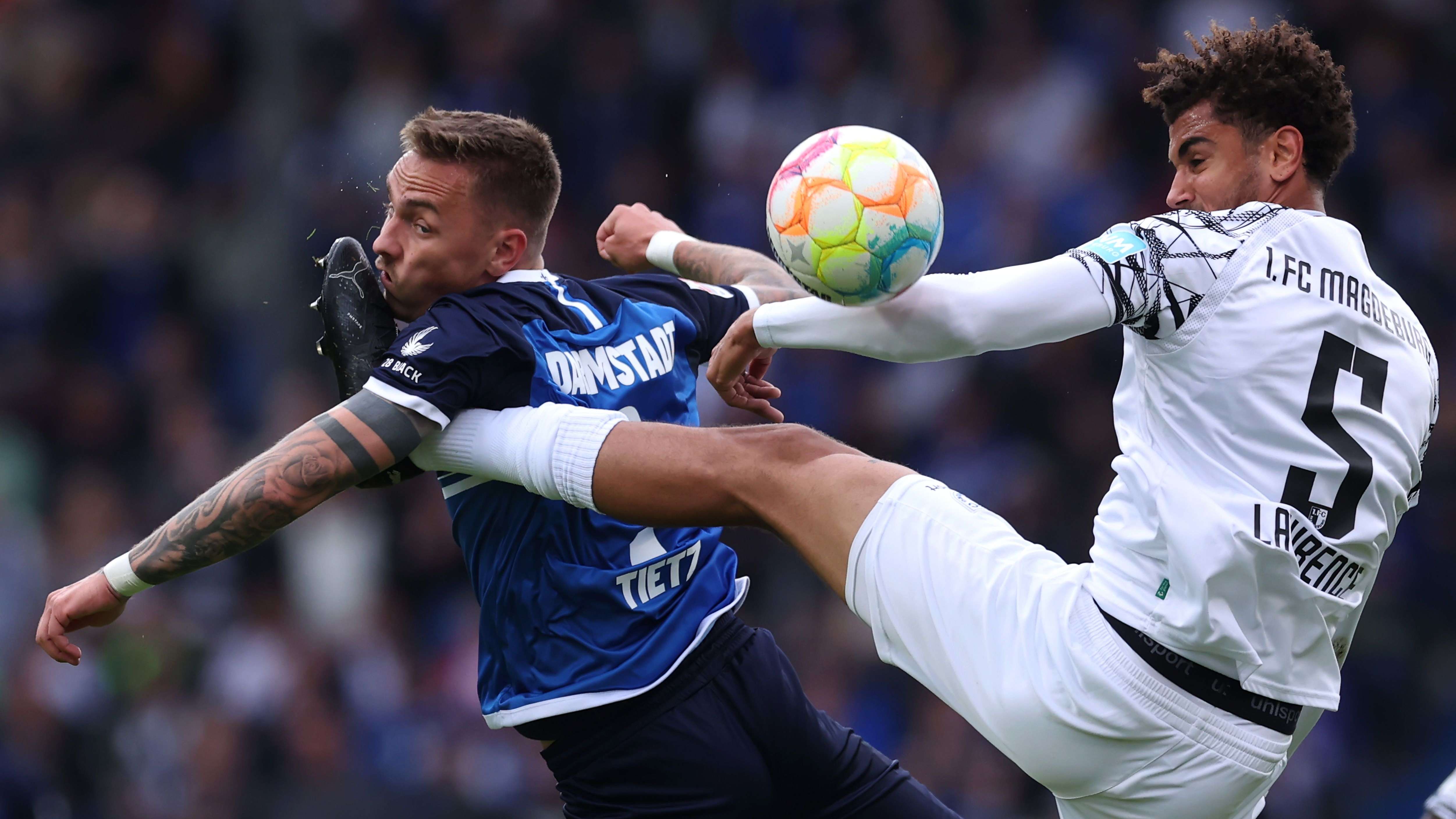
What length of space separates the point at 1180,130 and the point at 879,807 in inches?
72.4

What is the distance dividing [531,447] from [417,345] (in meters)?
0.38

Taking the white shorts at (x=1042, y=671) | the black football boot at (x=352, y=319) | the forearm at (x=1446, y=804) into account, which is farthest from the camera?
the forearm at (x=1446, y=804)

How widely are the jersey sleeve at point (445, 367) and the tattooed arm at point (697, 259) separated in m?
1.03

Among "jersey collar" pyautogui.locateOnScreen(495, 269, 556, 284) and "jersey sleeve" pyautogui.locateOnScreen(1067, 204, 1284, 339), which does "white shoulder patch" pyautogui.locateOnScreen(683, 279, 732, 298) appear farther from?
"jersey sleeve" pyautogui.locateOnScreen(1067, 204, 1284, 339)

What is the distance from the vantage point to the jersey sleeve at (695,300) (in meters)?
3.91

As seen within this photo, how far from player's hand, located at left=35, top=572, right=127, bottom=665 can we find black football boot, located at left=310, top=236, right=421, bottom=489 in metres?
0.67

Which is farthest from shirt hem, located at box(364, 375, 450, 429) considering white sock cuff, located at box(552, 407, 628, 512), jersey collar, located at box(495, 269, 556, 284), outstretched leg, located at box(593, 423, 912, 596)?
jersey collar, located at box(495, 269, 556, 284)

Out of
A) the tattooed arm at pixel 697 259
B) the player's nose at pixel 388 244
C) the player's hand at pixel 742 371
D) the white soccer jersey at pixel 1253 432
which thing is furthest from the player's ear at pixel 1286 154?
the player's nose at pixel 388 244

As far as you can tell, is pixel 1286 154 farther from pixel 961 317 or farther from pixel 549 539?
pixel 549 539

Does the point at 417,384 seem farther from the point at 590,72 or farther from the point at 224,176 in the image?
the point at 224,176

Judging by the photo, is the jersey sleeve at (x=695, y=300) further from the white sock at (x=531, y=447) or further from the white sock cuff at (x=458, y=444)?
the white sock cuff at (x=458, y=444)

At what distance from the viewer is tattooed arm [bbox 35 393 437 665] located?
10.6 feet

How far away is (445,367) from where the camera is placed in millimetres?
3275

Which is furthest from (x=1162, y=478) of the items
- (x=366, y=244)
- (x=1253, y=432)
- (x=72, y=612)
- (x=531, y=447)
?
(x=366, y=244)
